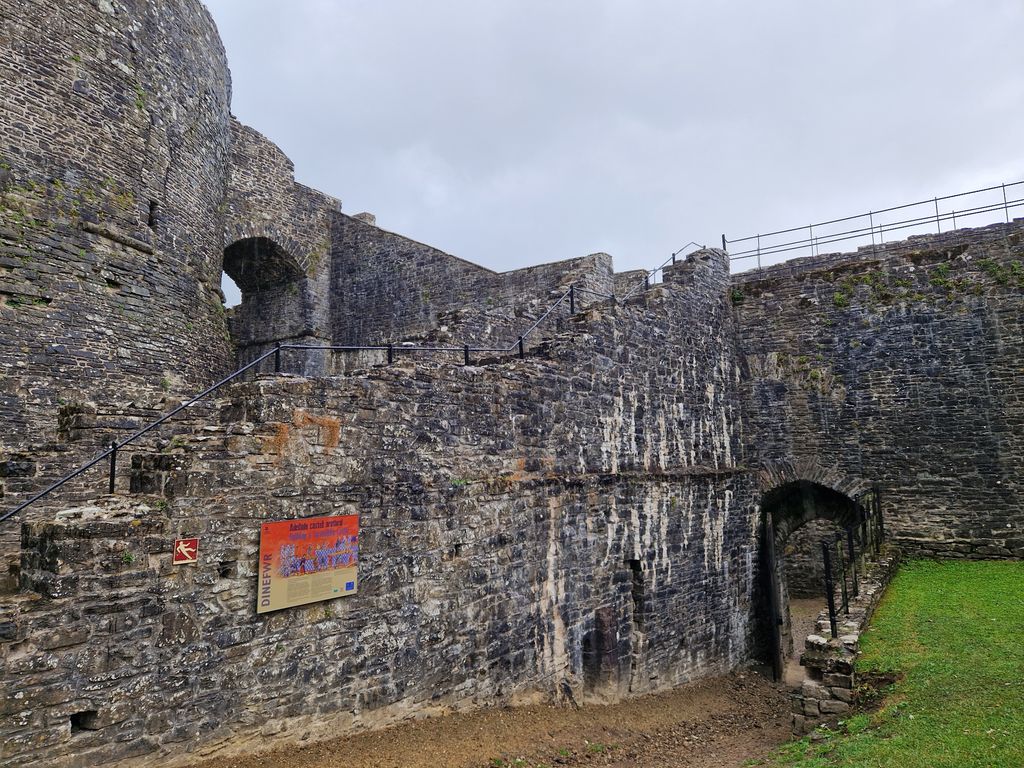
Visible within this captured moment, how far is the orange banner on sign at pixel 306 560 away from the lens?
6578 millimetres

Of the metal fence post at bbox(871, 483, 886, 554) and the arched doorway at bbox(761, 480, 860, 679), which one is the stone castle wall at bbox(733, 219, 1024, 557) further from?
the arched doorway at bbox(761, 480, 860, 679)

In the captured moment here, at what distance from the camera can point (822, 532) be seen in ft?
61.4

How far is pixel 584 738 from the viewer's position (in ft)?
29.3

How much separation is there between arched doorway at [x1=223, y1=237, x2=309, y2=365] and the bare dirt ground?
1508 cm

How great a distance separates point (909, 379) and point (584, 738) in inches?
421

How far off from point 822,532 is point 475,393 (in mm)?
13259

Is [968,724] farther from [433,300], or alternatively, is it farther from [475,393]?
[433,300]

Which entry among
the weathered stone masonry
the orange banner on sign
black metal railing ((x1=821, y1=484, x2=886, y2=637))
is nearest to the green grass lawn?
black metal railing ((x1=821, y1=484, x2=886, y2=637))

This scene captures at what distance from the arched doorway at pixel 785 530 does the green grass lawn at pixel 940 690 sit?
372 centimetres

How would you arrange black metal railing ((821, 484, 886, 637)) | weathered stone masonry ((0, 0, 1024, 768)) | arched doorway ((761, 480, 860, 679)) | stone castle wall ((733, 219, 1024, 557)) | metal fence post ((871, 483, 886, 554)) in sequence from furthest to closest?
arched doorway ((761, 480, 860, 679)) < metal fence post ((871, 483, 886, 554)) < stone castle wall ((733, 219, 1024, 557)) < black metal railing ((821, 484, 886, 637)) < weathered stone masonry ((0, 0, 1024, 768))

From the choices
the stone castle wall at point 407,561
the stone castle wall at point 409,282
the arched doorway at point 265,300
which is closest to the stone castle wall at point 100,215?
the stone castle wall at point 407,561

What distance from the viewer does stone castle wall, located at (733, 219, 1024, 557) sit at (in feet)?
47.3

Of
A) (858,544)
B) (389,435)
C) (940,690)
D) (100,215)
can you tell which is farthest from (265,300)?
(940,690)

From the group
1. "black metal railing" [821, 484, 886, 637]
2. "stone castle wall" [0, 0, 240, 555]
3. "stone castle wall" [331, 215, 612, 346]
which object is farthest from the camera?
"stone castle wall" [331, 215, 612, 346]
